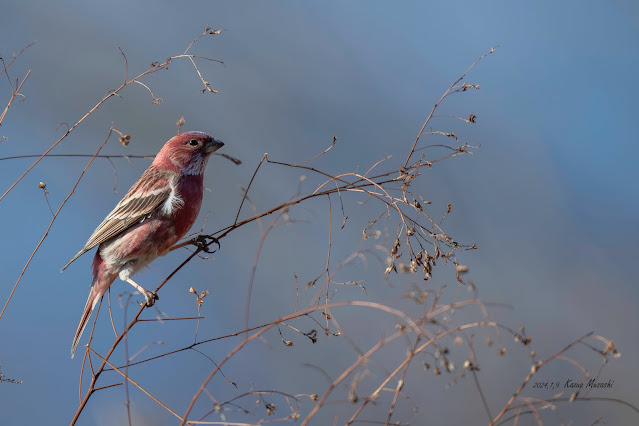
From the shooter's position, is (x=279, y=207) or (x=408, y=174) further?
(x=408, y=174)

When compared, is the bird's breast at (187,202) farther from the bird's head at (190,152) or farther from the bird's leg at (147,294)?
the bird's leg at (147,294)

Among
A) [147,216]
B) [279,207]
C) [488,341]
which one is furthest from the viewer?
[147,216]

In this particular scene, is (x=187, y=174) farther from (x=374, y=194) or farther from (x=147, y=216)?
(x=374, y=194)

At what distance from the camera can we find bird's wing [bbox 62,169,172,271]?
12.6 ft

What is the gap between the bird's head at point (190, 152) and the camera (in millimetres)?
4023

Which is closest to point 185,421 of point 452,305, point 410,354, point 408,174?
point 410,354

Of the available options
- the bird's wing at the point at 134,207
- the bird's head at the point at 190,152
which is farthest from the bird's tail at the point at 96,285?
the bird's head at the point at 190,152

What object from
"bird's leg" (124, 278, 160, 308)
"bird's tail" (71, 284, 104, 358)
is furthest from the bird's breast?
"bird's tail" (71, 284, 104, 358)

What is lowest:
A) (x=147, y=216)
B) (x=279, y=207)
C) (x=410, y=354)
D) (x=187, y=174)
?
(x=410, y=354)

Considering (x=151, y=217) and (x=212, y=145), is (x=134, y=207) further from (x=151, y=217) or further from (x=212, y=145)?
(x=212, y=145)

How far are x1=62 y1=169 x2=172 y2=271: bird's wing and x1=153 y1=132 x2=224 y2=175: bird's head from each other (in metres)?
0.12

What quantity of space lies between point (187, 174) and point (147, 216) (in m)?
0.40

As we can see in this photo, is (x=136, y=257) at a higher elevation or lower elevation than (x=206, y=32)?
lower

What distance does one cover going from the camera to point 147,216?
381cm
